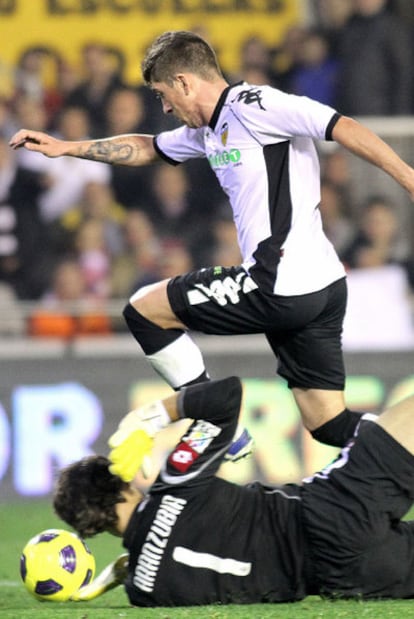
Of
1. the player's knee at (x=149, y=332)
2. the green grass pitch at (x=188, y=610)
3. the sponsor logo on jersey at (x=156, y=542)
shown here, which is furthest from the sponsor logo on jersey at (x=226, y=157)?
the green grass pitch at (x=188, y=610)

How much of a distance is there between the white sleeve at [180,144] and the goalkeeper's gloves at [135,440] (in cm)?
166

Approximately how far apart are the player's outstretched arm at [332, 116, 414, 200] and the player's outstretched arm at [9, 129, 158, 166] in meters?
1.27

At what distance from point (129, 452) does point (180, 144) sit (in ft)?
6.15

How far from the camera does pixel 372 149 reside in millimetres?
5336

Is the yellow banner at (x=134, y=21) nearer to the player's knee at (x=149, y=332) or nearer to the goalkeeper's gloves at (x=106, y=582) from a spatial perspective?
the player's knee at (x=149, y=332)

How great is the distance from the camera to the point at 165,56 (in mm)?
5699

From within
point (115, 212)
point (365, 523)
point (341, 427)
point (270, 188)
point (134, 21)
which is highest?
point (134, 21)

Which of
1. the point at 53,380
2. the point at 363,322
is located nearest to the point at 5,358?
the point at 53,380

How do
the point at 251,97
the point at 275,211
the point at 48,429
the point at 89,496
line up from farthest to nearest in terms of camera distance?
1. the point at 48,429
2. the point at 275,211
3. the point at 251,97
4. the point at 89,496

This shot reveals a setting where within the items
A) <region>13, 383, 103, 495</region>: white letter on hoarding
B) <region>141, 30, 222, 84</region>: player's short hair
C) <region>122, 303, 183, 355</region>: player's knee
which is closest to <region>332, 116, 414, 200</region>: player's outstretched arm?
<region>141, 30, 222, 84</region>: player's short hair

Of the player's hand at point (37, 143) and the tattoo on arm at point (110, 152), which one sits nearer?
the player's hand at point (37, 143)

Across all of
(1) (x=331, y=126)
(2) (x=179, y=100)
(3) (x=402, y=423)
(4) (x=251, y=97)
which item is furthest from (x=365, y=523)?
(2) (x=179, y=100)

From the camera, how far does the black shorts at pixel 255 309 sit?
223 inches

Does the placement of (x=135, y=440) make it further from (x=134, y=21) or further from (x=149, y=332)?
(x=134, y=21)
